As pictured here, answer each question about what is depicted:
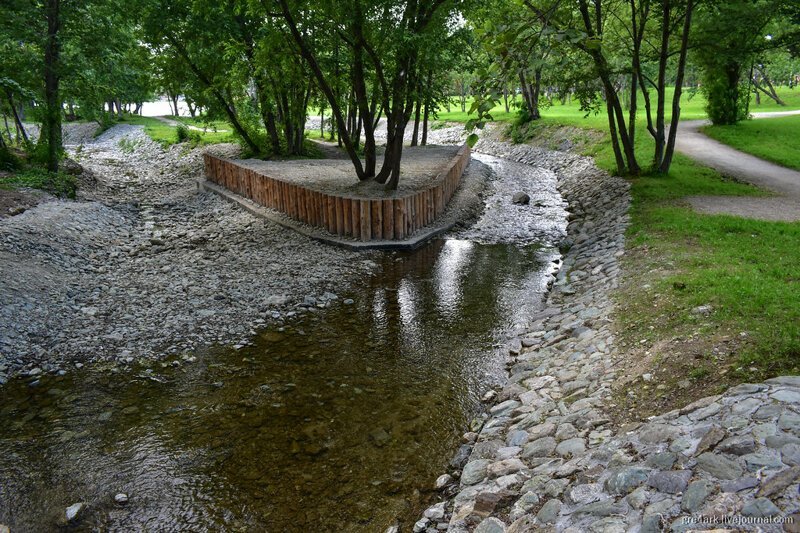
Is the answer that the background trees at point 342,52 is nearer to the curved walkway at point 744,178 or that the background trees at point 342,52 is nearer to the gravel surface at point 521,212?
the curved walkway at point 744,178

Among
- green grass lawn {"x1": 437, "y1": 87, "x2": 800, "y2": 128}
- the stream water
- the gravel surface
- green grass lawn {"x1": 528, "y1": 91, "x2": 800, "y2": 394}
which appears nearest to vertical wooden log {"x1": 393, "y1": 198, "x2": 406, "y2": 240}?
the gravel surface

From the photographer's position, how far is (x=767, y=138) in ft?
81.6

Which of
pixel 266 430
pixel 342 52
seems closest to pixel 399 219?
pixel 266 430

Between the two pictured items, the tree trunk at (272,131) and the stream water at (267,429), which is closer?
the stream water at (267,429)

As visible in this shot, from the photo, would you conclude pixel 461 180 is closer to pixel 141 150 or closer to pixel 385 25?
pixel 385 25

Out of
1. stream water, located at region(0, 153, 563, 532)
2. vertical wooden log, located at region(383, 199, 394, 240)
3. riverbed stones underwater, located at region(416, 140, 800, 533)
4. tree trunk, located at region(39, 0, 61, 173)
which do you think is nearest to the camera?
riverbed stones underwater, located at region(416, 140, 800, 533)

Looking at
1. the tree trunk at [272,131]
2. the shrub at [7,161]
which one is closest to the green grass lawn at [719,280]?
the tree trunk at [272,131]

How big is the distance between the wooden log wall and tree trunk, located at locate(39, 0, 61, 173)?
24.7 feet

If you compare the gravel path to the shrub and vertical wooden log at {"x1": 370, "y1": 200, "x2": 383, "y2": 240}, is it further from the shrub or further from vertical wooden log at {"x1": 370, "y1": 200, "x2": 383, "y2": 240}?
the shrub

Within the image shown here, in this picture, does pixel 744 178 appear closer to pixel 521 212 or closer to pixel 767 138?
pixel 521 212

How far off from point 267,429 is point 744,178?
18646 millimetres

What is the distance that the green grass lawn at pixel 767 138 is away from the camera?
849 inches

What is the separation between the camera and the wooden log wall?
47.9 ft

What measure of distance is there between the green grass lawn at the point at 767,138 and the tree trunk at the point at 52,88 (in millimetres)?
27750
